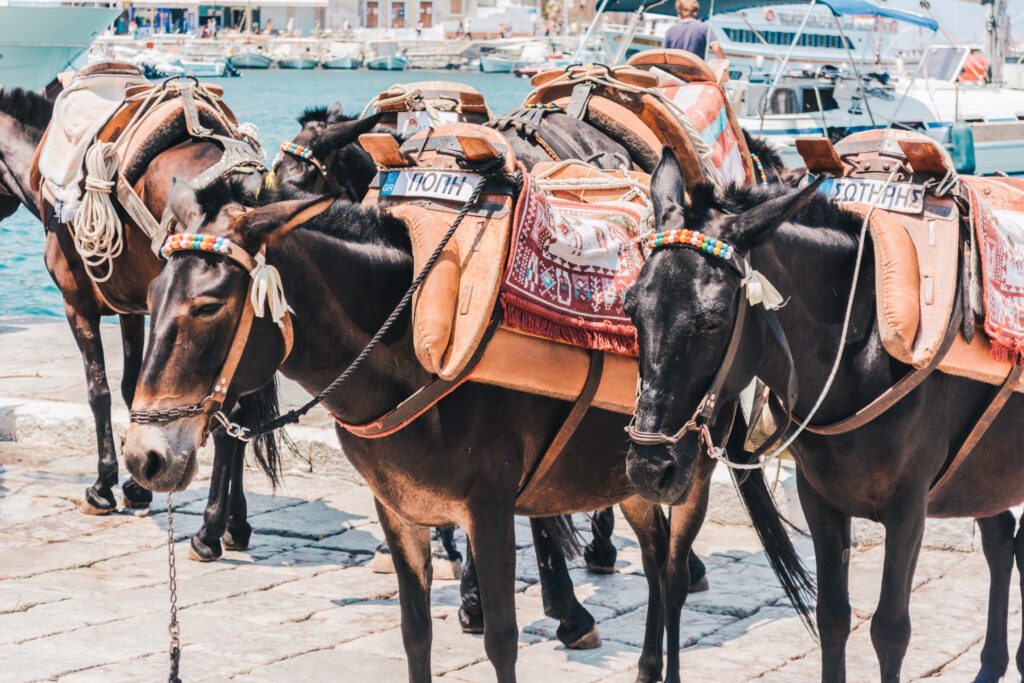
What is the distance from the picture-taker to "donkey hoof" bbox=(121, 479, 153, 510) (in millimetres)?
6738

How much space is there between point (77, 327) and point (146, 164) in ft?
3.74

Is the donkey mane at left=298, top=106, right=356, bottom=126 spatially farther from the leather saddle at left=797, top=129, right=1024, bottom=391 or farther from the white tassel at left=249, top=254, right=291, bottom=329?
the white tassel at left=249, top=254, right=291, bottom=329

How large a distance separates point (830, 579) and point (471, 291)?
1.45m

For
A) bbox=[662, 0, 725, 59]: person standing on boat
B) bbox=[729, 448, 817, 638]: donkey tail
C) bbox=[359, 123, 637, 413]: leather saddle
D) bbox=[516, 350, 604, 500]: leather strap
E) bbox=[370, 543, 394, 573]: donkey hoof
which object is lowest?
bbox=[370, 543, 394, 573]: donkey hoof

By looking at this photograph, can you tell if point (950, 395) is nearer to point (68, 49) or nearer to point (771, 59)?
point (68, 49)

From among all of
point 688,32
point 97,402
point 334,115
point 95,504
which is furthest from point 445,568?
point 688,32

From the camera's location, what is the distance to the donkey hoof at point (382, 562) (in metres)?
5.91

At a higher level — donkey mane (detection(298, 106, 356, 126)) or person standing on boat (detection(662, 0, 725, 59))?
person standing on boat (detection(662, 0, 725, 59))

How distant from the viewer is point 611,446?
418 cm

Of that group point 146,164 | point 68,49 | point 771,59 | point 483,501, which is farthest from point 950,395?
point 771,59

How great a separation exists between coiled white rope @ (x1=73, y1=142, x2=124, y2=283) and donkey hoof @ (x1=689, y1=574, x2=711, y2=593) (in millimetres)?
3185

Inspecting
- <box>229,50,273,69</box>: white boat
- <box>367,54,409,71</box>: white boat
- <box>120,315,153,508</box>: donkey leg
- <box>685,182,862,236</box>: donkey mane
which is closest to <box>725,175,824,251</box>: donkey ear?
<box>685,182,862,236</box>: donkey mane

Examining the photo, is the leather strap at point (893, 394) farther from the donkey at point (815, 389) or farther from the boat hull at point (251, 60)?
the boat hull at point (251, 60)

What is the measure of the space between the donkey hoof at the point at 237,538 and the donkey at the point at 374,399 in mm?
2471
